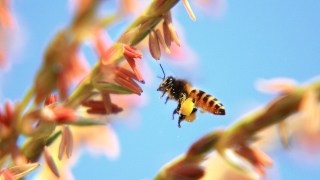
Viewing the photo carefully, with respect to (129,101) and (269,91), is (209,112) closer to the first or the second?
(129,101)

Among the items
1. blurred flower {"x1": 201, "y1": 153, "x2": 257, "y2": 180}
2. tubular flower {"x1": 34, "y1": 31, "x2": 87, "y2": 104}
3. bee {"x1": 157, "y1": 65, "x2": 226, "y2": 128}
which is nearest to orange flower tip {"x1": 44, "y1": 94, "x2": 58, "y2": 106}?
tubular flower {"x1": 34, "y1": 31, "x2": 87, "y2": 104}

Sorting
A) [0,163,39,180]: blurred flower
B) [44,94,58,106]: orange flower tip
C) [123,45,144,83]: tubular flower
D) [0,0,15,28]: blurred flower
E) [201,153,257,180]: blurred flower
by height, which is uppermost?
[0,0,15,28]: blurred flower

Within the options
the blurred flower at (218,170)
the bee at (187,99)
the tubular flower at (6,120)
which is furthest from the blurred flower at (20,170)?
the bee at (187,99)

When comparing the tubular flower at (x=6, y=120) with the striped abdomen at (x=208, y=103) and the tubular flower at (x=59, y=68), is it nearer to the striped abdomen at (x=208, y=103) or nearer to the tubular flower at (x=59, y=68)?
the tubular flower at (x=59, y=68)

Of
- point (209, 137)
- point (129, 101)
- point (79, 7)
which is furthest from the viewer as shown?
point (129, 101)

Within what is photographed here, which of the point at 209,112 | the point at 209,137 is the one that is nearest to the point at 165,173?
the point at 209,137

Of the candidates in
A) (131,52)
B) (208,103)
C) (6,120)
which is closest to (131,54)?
(131,52)

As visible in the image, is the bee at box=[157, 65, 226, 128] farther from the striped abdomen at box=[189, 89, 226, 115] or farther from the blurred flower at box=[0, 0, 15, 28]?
the blurred flower at box=[0, 0, 15, 28]

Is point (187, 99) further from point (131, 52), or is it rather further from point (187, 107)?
point (131, 52)
